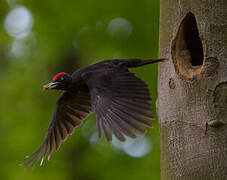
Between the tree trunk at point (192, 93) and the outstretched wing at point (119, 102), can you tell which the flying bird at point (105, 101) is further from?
the tree trunk at point (192, 93)

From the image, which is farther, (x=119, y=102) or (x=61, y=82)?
(x=61, y=82)

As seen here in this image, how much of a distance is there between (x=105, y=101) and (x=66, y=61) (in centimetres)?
355

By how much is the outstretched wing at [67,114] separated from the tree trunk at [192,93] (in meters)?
1.41

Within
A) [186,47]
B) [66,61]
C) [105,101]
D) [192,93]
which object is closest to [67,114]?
[105,101]

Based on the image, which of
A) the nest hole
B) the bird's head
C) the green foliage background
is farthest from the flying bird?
the green foliage background

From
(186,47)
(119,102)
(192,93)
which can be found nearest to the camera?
(192,93)

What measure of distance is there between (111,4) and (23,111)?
2132 mm

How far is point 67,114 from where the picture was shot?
Result: 15.1 ft

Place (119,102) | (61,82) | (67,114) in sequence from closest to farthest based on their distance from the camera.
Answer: (119,102), (61,82), (67,114)

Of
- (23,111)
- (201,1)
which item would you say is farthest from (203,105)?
(23,111)

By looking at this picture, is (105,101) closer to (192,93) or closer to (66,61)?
(192,93)

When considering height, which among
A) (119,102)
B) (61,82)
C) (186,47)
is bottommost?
(119,102)

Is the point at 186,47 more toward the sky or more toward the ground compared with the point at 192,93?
more toward the sky

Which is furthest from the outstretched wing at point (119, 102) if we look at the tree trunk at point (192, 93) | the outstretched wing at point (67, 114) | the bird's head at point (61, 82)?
the outstretched wing at point (67, 114)
